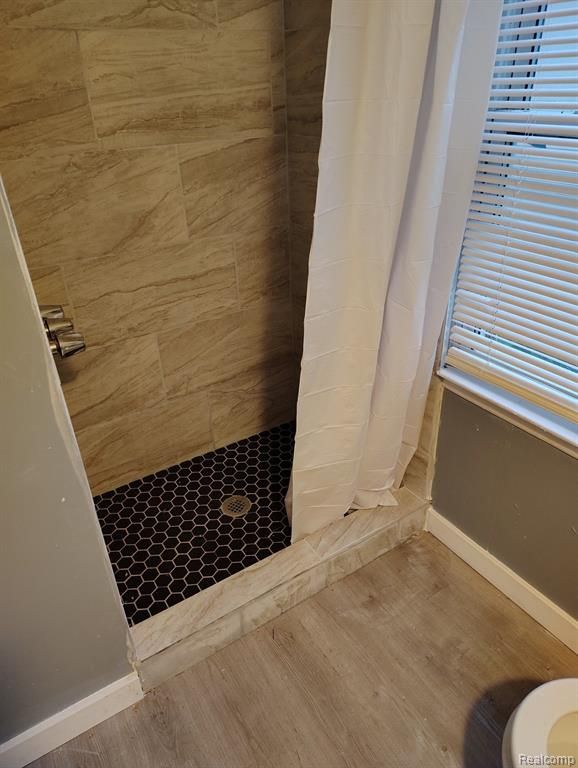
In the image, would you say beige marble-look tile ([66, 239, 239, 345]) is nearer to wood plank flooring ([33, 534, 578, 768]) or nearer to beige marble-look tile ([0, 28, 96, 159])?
beige marble-look tile ([0, 28, 96, 159])

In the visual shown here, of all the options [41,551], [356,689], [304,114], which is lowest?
[356,689]

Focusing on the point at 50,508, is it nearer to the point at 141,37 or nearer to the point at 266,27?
the point at 141,37

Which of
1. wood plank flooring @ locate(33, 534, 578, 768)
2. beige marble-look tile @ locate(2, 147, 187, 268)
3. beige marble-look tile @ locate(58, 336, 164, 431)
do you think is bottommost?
wood plank flooring @ locate(33, 534, 578, 768)

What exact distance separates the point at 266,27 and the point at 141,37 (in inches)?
16.9

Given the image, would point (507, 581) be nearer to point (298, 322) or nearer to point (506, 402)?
point (506, 402)

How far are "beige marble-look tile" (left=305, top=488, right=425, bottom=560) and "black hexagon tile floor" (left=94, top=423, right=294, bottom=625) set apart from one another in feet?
0.42

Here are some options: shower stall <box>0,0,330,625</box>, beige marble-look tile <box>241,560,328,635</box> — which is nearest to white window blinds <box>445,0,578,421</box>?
shower stall <box>0,0,330,625</box>

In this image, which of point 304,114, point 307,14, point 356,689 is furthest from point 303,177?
point 356,689

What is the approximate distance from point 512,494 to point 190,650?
100 centimetres

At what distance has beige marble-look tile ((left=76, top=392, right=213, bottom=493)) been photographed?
1.92 metres

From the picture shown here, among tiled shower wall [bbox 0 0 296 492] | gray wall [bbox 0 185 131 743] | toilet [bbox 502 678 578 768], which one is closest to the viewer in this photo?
gray wall [bbox 0 185 131 743]

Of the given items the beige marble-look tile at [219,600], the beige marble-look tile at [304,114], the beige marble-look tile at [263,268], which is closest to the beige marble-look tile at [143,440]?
the beige marble-look tile at [263,268]

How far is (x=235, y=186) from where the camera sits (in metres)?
1.84

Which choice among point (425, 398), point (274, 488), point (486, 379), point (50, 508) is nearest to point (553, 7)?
point (486, 379)
